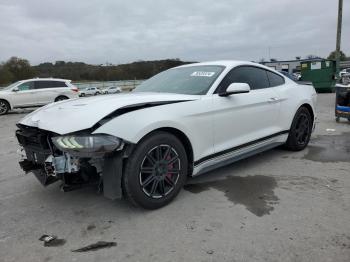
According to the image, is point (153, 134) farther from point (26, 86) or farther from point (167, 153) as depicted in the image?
point (26, 86)

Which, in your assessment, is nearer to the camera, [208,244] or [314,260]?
[314,260]

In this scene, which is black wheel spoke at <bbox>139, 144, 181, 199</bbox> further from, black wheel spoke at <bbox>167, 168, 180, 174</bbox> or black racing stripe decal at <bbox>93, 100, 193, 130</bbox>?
black racing stripe decal at <bbox>93, 100, 193, 130</bbox>

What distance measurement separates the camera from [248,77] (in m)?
4.71

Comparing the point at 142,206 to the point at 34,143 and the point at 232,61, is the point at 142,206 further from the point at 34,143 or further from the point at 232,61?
the point at 232,61

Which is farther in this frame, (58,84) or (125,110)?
(58,84)

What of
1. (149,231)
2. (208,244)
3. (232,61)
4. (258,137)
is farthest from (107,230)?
(232,61)

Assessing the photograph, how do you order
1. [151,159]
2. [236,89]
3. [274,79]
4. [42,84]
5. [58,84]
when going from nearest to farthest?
[151,159] → [236,89] → [274,79] → [42,84] → [58,84]

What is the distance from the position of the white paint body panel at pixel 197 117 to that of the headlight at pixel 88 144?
6 centimetres

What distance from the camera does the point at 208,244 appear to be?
2.79 metres

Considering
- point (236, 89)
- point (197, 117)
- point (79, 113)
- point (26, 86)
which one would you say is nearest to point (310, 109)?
point (236, 89)

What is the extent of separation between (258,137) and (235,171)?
55 cm

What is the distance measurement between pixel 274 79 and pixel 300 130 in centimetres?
101

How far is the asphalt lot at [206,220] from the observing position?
2689 millimetres

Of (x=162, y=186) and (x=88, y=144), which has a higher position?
(x=88, y=144)
